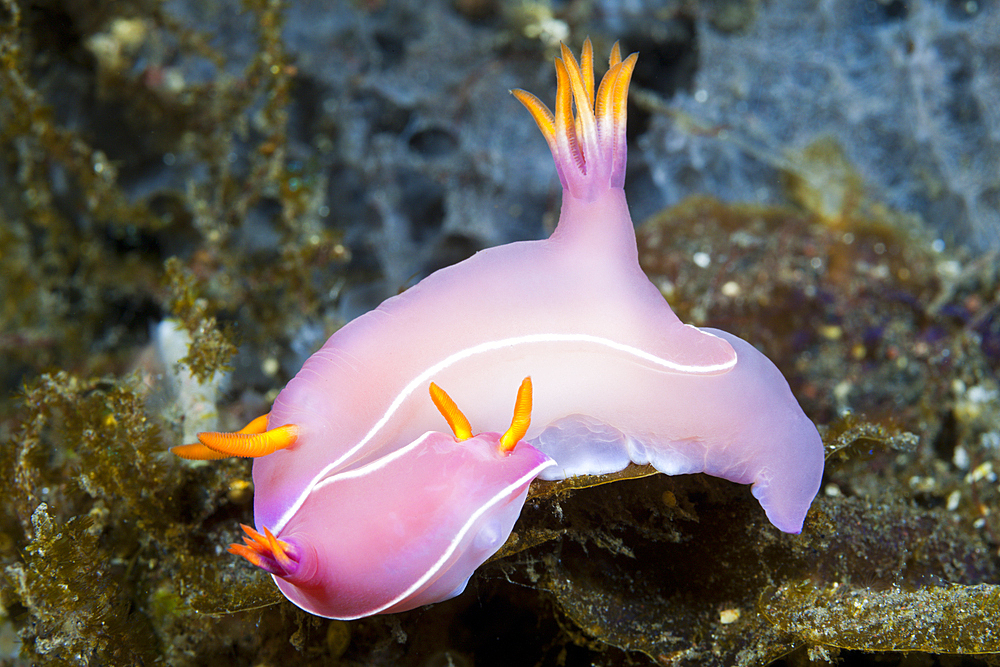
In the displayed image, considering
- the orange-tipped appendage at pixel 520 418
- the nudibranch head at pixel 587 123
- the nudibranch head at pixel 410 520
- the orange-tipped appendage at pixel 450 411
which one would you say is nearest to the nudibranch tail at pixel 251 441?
the nudibranch head at pixel 410 520

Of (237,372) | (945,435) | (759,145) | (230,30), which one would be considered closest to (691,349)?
(945,435)

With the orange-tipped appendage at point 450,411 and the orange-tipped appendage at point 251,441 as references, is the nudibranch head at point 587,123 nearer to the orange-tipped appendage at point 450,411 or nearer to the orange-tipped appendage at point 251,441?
the orange-tipped appendage at point 450,411

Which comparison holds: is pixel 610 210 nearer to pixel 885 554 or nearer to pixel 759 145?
pixel 885 554

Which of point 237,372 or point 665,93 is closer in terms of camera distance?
point 237,372

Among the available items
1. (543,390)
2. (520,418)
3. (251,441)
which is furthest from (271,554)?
(543,390)

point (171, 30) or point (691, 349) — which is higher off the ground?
point (171, 30)

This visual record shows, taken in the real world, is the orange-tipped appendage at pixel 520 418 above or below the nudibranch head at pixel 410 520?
above

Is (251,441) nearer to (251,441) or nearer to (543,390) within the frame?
(251,441)
